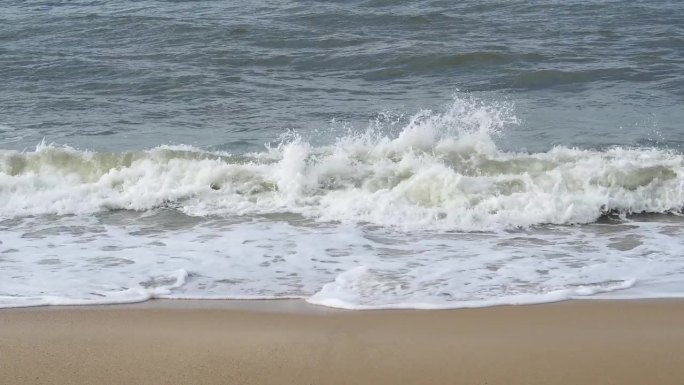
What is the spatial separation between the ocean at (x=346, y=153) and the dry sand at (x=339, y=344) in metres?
0.22

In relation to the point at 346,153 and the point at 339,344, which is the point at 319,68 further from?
the point at 339,344

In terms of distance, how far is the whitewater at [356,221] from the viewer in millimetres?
4902

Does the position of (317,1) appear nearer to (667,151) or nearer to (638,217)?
(667,151)

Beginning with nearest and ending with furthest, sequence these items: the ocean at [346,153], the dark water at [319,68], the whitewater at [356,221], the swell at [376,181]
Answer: the whitewater at [356,221]
the ocean at [346,153]
the swell at [376,181]
the dark water at [319,68]

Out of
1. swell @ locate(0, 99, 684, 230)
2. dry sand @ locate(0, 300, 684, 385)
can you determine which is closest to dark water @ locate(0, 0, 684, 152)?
swell @ locate(0, 99, 684, 230)

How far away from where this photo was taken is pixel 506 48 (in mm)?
11922


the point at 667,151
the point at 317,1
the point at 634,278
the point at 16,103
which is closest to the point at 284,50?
the point at 317,1

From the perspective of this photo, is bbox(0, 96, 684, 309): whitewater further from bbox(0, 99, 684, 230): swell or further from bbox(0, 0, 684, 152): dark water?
bbox(0, 0, 684, 152): dark water

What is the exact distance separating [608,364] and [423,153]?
427 centimetres

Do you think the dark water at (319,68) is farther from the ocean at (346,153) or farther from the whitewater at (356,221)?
the whitewater at (356,221)

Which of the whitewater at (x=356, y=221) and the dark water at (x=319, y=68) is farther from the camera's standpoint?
the dark water at (x=319, y=68)

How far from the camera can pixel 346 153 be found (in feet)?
25.8

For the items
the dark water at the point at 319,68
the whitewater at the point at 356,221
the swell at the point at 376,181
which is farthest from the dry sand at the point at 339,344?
the dark water at the point at 319,68

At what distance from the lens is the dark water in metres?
9.21
